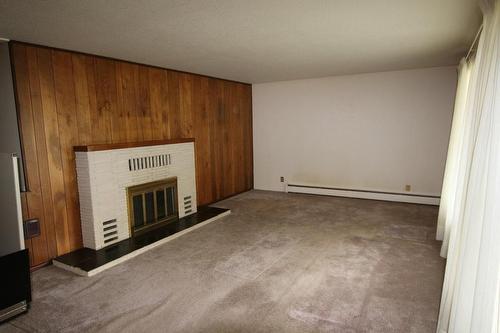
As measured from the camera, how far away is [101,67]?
352 cm

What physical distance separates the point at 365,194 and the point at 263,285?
3.45m

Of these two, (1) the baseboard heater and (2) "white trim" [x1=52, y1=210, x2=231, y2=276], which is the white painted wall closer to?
(1) the baseboard heater

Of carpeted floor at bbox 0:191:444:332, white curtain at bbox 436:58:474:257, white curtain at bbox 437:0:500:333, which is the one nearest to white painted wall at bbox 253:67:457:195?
carpeted floor at bbox 0:191:444:332

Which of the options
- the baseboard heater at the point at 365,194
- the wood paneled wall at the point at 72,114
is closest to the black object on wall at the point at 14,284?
the wood paneled wall at the point at 72,114

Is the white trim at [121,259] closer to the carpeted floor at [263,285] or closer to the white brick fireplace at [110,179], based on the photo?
the carpeted floor at [263,285]

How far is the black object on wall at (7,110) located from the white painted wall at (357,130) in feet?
13.9

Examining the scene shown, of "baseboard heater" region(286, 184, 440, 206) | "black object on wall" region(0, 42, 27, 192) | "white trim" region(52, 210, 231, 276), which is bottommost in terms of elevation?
"white trim" region(52, 210, 231, 276)

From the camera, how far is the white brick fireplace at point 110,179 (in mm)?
3250

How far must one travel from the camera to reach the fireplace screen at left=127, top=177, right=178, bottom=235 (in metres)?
3.69

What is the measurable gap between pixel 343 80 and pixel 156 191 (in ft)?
12.0

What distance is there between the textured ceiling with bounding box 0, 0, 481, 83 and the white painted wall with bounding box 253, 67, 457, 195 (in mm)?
998

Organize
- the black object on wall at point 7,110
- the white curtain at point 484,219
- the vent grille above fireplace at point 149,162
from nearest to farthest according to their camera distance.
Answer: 1. the white curtain at point 484,219
2. the black object on wall at point 7,110
3. the vent grille above fireplace at point 149,162

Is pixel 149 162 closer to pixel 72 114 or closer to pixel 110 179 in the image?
pixel 110 179

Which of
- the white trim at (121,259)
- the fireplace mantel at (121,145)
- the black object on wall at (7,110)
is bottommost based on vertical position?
the white trim at (121,259)
